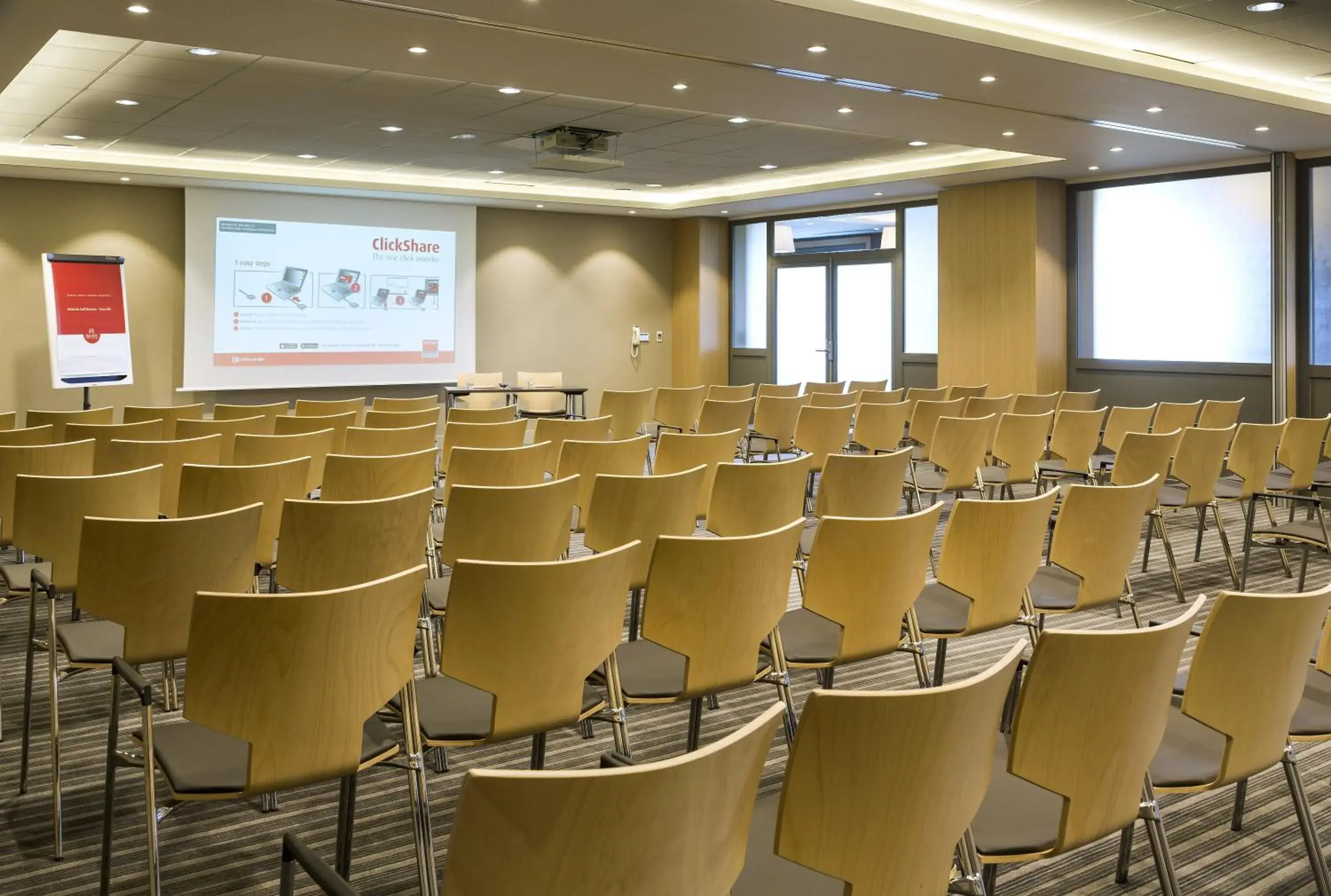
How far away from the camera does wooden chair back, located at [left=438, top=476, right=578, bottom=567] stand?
373 cm

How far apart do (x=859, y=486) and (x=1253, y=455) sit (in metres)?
2.75

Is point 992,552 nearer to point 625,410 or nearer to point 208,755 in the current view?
point 208,755

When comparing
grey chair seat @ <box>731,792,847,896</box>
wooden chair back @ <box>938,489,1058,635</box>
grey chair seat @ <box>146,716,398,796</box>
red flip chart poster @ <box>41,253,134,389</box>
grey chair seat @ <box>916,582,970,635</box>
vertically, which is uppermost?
red flip chart poster @ <box>41,253,134,389</box>

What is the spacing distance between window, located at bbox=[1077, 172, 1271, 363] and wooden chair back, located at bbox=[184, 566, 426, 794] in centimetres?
1090

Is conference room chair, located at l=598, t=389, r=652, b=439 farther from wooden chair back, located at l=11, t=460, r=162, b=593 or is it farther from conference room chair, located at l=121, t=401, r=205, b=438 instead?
wooden chair back, located at l=11, t=460, r=162, b=593

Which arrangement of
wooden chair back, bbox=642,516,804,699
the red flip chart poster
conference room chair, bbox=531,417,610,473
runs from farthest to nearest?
the red flip chart poster, conference room chair, bbox=531,417,610,473, wooden chair back, bbox=642,516,804,699

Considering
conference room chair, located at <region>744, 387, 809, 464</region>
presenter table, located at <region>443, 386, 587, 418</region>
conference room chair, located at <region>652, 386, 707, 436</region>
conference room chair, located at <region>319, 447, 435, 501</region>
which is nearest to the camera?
conference room chair, located at <region>319, 447, 435, 501</region>

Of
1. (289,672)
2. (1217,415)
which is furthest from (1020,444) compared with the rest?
(289,672)

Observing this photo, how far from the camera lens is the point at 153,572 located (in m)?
2.92

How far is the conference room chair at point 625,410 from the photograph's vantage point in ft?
30.2

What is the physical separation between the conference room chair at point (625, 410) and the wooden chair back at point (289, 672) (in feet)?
22.2

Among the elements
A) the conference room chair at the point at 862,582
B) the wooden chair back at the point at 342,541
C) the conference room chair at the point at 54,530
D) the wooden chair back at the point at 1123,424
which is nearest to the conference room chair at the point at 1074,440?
the wooden chair back at the point at 1123,424

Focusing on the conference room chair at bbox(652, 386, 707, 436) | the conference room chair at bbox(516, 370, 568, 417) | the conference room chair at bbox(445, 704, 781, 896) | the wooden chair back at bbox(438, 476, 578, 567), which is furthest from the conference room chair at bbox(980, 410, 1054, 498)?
the conference room chair at bbox(516, 370, 568, 417)

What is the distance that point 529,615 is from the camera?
2619 millimetres
